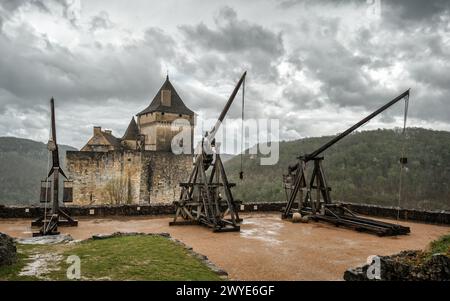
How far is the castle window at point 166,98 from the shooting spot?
28250 millimetres

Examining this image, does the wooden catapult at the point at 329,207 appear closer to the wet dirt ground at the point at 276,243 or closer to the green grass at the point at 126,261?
the wet dirt ground at the point at 276,243

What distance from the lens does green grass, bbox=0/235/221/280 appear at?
14.5 ft

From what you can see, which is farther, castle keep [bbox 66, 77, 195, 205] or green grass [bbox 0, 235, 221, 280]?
castle keep [bbox 66, 77, 195, 205]

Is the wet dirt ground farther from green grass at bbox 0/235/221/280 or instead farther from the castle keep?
the castle keep

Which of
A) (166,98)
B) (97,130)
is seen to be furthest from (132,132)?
(166,98)

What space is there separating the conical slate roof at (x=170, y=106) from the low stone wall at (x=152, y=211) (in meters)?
15.4

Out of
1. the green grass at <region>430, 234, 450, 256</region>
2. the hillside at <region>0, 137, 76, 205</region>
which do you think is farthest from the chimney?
the green grass at <region>430, 234, 450, 256</region>

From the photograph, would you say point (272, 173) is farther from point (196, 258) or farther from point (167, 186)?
point (196, 258)

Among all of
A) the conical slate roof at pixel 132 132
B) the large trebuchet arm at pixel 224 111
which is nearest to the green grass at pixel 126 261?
the large trebuchet arm at pixel 224 111

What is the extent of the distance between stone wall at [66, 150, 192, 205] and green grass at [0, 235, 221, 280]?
15.1m

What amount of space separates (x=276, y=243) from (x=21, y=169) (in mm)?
78316

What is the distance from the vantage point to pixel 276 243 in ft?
26.2

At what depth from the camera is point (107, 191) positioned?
70.6ft

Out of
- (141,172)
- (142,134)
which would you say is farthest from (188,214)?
(142,134)
